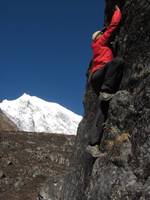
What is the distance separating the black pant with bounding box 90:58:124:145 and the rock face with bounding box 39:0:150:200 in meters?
0.35

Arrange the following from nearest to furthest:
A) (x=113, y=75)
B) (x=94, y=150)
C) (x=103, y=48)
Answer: (x=113, y=75) < (x=94, y=150) < (x=103, y=48)

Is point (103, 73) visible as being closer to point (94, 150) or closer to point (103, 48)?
point (103, 48)

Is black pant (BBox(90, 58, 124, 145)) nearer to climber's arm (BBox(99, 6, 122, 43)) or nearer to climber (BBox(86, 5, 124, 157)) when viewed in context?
climber (BBox(86, 5, 124, 157))

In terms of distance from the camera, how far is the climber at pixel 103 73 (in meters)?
16.0

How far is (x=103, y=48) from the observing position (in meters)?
16.7

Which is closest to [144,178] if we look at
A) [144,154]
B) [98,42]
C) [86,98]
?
[144,154]

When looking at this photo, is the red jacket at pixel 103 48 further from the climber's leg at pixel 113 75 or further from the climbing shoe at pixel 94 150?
the climbing shoe at pixel 94 150

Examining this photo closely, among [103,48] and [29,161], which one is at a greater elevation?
[103,48]

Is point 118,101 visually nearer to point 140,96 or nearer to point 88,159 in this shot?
point 140,96

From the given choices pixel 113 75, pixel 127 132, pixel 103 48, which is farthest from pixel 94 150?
pixel 103 48

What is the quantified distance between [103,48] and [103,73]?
0.96 meters

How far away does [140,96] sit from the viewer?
14.0 metres

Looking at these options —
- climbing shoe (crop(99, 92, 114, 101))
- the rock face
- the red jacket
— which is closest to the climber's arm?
the red jacket

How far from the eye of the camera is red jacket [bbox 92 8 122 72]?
16.6 m
